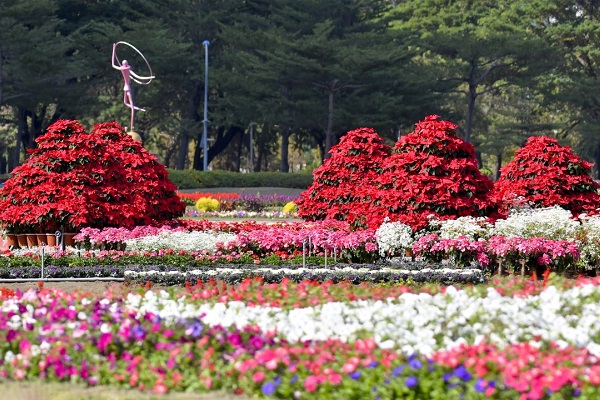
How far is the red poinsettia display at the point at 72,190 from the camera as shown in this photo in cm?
2316

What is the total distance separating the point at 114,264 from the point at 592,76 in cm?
5774

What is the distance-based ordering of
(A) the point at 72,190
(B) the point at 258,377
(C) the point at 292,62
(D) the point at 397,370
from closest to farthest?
(D) the point at 397,370 < (B) the point at 258,377 < (A) the point at 72,190 < (C) the point at 292,62

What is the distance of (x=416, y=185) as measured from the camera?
821 inches

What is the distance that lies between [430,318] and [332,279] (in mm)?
8074

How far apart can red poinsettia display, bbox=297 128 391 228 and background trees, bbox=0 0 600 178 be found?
34.1m

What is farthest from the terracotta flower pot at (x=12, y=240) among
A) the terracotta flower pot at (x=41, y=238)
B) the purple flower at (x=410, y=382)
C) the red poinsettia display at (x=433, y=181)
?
the purple flower at (x=410, y=382)

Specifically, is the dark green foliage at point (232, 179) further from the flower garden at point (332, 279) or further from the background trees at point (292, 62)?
the flower garden at point (332, 279)

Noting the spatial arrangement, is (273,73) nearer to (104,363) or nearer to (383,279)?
(383,279)

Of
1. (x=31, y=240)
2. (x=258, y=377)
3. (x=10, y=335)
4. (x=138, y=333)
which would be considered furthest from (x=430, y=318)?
(x=31, y=240)

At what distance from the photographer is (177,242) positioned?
21734mm

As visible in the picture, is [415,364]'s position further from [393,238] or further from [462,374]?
[393,238]

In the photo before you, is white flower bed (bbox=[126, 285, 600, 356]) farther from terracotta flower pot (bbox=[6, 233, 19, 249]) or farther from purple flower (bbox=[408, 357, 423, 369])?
terracotta flower pot (bbox=[6, 233, 19, 249])

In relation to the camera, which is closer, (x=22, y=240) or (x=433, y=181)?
(x=433, y=181)

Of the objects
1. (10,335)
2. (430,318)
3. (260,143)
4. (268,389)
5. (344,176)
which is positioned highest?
(260,143)
